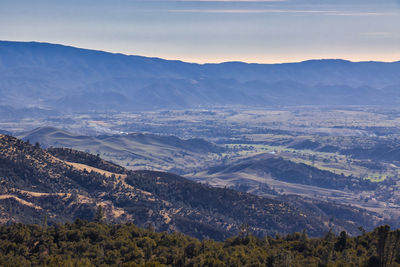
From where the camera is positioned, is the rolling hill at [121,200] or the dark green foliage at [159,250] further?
the rolling hill at [121,200]

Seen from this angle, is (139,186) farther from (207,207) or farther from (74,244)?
(74,244)

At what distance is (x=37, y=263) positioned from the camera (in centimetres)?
5703

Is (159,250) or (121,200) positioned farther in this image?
(121,200)

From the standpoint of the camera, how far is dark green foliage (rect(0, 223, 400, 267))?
54531 mm

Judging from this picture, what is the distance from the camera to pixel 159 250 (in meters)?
64.3

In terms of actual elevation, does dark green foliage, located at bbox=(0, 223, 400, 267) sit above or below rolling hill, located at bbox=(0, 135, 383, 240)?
above

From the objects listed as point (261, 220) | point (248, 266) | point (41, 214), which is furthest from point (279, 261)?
point (261, 220)

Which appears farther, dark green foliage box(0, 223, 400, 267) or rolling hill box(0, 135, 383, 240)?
rolling hill box(0, 135, 383, 240)

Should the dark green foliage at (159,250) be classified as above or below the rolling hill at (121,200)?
above

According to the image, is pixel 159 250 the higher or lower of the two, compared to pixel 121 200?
higher

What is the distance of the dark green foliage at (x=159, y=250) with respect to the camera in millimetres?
54531

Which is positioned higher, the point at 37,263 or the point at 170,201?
the point at 37,263

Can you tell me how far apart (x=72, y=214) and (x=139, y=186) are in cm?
2981

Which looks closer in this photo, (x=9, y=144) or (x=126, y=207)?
(x=126, y=207)
